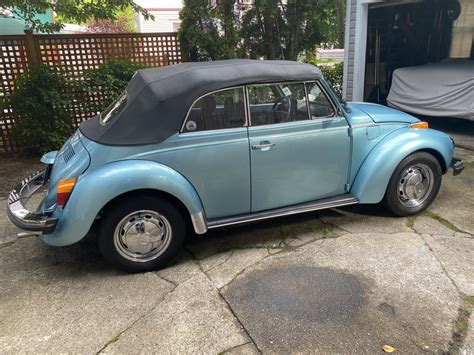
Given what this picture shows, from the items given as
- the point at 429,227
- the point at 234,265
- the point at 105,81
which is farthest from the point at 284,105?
the point at 105,81

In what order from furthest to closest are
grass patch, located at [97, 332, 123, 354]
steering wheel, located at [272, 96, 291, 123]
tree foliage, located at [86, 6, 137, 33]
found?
1. tree foliage, located at [86, 6, 137, 33]
2. steering wheel, located at [272, 96, 291, 123]
3. grass patch, located at [97, 332, 123, 354]

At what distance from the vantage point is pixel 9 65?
22.5 ft

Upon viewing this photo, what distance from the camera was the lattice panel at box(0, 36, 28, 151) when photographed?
6.79 metres

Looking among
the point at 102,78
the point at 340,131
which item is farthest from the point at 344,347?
the point at 102,78

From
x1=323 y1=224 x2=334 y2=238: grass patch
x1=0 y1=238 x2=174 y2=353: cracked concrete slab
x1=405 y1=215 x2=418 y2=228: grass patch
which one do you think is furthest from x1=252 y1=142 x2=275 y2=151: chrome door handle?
x1=405 y1=215 x2=418 y2=228: grass patch

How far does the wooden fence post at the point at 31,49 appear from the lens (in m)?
6.88

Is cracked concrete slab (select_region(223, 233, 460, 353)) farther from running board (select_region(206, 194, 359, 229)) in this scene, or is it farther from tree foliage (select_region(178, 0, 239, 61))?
tree foliage (select_region(178, 0, 239, 61))

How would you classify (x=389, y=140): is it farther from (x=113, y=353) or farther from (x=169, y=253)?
(x=113, y=353)

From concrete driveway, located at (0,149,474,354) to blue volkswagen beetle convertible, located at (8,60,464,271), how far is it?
13.4 inches

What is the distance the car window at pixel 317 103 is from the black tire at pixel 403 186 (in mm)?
949

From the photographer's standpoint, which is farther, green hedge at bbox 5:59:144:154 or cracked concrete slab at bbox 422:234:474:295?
green hedge at bbox 5:59:144:154

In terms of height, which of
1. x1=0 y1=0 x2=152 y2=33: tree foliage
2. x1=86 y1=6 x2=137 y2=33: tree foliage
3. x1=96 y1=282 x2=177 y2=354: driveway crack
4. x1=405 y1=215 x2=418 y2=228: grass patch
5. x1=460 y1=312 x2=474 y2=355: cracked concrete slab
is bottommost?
x1=460 y1=312 x2=474 y2=355: cracked concrete slab

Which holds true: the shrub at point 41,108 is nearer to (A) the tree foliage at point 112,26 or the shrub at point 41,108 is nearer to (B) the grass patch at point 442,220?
(B) the grass patch at point 442,220

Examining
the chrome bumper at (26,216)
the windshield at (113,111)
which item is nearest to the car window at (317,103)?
the windshield at (113,111)
